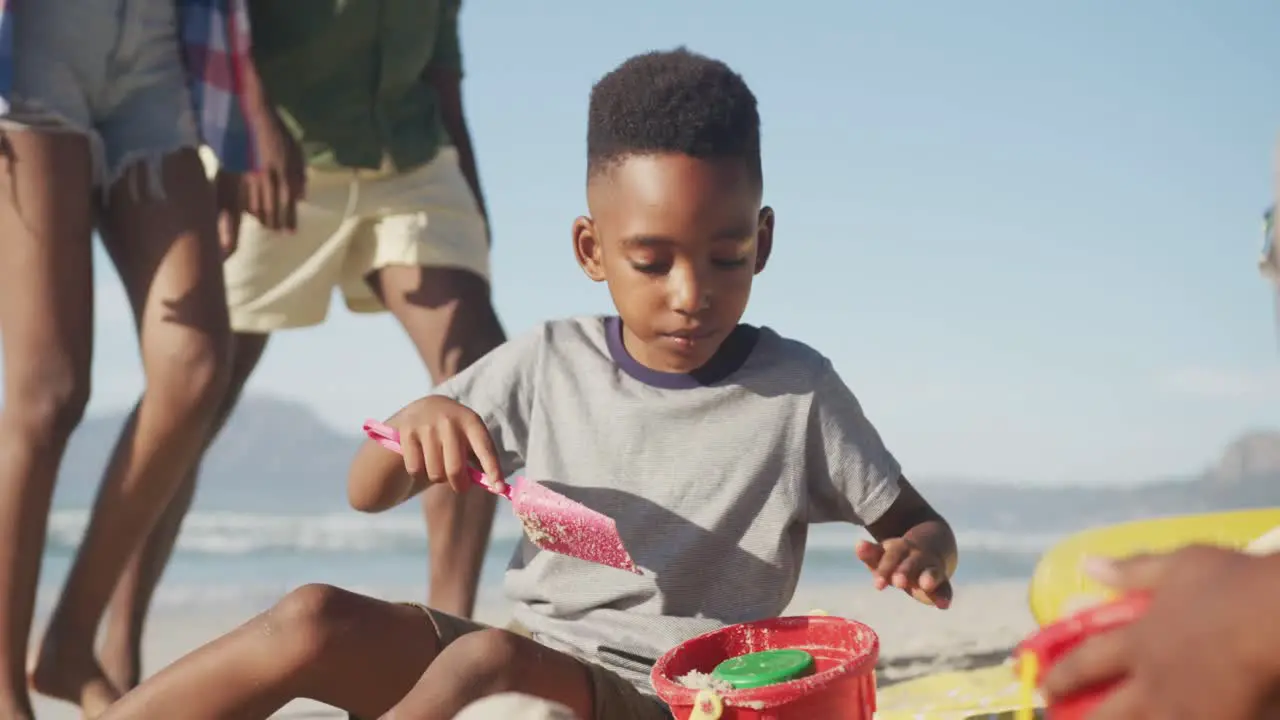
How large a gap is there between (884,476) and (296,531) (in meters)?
13.6

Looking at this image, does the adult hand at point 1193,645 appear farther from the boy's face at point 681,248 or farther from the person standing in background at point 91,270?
the person standing in background at point 91,270

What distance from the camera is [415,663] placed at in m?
1.84

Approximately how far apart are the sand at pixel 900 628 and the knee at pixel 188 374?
2.65 ft

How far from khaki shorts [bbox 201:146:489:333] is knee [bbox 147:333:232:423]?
0.58 metres

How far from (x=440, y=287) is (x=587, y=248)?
117 centimetres

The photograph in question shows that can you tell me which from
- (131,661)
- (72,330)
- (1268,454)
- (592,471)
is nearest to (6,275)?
(72,330)

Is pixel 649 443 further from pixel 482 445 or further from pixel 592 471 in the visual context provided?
pixel 482 445

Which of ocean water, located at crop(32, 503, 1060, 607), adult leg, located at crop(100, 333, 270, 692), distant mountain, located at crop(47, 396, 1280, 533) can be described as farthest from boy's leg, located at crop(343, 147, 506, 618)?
distant mountain, located at crop(47, 396, 1280, 533)

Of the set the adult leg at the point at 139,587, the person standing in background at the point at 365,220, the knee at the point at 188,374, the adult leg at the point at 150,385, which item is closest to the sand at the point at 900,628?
the adult leg at the point at 139,587

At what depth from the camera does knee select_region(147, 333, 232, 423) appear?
2.75 meters

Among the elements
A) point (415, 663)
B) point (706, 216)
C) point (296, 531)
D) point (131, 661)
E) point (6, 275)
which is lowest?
point (296, 531)

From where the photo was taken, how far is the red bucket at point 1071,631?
3.61ft

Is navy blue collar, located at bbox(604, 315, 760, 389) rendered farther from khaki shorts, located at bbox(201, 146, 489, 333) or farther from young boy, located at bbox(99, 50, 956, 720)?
khaki shorts, located at bbox(201, 146, 489, 333)

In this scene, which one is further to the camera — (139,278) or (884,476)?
(139,278)
